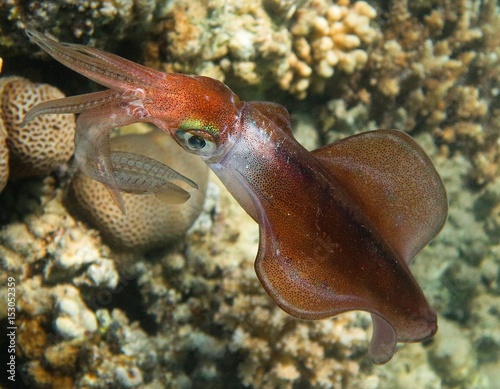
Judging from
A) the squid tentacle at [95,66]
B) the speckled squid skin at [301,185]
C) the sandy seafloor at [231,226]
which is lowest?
the sandy seafloor at [231,226]

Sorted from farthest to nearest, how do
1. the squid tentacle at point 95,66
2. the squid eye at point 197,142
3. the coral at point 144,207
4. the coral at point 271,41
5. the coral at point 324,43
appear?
the coral at point 324,43 → the coral at point 271,41 → the coral at point 144,207 → the squid eye at point 197,142 → the squid tentacle at point 95,66

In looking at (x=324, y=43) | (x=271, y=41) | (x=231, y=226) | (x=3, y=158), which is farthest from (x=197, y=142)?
(x=324, y=43)

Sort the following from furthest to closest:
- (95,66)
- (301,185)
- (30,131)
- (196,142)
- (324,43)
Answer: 1. (324,43)
2. (30,131)
3. (301,185)
4. (196,142)
5. (95,66)

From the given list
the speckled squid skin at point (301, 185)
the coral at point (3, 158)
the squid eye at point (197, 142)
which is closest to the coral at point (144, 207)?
the coral at point (3, 158)

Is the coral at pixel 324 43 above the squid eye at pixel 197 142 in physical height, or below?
below

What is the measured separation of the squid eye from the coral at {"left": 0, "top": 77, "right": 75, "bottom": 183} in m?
1.91

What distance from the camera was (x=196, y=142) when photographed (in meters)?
2.40

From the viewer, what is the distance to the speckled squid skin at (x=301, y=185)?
2.32m

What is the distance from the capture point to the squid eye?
2.37 m

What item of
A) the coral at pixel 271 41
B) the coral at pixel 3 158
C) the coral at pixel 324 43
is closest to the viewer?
the coral at pixel 3 158

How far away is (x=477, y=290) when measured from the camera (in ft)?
21.5

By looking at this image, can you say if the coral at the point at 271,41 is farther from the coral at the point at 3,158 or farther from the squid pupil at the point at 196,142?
the squid pupil at the point at 196,142

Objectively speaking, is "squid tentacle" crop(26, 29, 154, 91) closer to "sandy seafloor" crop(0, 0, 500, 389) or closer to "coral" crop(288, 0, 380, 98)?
"sandy seafloor" crop(0, 0, 500, 389)

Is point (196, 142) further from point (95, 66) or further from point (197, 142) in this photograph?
point (95, 66)
